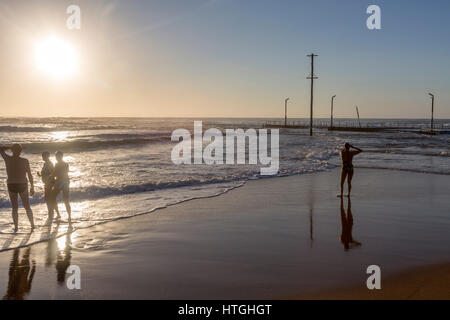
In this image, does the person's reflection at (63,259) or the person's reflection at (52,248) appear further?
the person's reflection at (52,248)

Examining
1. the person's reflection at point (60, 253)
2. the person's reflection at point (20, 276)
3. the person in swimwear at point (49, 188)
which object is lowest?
the person's reflection at point (60, 253)

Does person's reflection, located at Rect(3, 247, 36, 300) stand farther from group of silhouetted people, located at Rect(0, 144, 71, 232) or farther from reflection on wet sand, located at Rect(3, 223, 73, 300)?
group of silhouetted people, located at Rect(0, 144, 71, 232)

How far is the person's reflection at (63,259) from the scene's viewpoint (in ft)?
19.9

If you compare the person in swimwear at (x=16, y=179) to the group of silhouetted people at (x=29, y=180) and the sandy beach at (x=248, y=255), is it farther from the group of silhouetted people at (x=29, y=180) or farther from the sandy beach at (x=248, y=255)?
the sandy beach at (x=248, y=255)

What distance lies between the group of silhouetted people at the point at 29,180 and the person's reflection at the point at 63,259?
1524mm

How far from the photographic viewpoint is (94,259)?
6938mm

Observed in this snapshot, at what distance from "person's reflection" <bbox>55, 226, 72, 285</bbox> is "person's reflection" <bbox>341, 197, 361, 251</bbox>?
5.02 metres

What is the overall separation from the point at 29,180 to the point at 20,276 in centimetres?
338

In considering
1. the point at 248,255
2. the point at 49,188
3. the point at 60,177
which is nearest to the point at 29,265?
the point at 49,188

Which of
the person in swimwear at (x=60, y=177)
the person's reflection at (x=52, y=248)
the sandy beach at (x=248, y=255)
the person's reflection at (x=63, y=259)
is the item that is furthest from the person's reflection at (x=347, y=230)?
the person in swimwear at (x=60, y=177)

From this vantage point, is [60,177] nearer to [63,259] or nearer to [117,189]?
[63,259]

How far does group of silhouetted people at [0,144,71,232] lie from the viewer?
9047 mm
